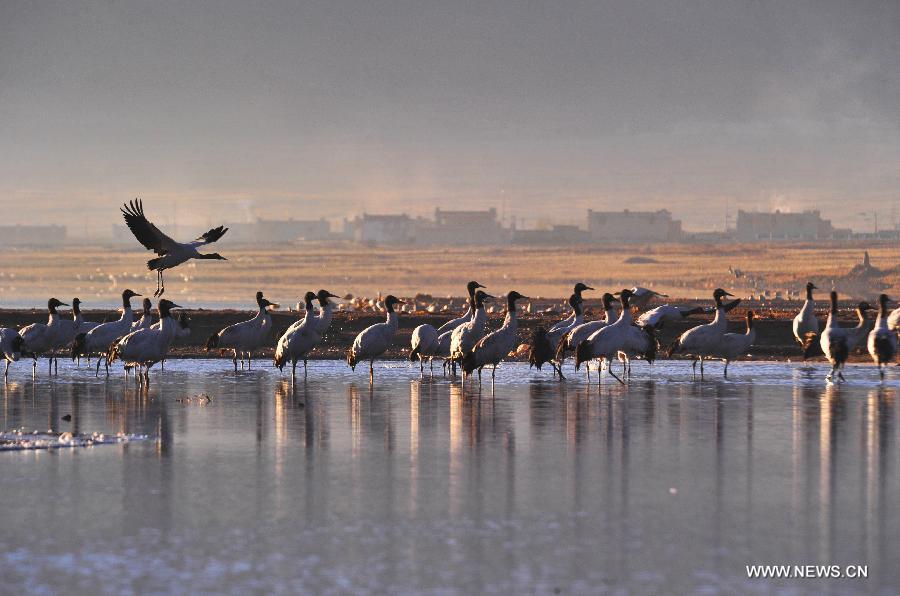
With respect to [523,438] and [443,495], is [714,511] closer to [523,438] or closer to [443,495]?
[443,495]

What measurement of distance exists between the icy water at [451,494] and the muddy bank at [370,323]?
14.0m

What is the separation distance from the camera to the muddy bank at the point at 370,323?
121ft

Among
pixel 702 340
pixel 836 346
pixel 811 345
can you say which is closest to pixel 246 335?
pixel 702 340

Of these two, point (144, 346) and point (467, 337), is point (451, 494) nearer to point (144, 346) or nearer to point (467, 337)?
point (467, 337)

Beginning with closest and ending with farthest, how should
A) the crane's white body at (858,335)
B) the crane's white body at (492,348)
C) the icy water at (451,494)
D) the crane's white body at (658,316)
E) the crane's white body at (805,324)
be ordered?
the icy water at (451,494) → the crane's white body at (492,348) → the crane's white body at (858,335) → the crane's white body at (658,316) → the crane's white body at (805,324)

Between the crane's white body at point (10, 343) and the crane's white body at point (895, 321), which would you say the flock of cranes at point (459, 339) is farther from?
the crane's white body at point (895, 321)

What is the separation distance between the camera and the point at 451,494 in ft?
43.3

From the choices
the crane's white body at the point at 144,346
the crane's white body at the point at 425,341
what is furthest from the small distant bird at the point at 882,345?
the crane's white body at the point at 144,346

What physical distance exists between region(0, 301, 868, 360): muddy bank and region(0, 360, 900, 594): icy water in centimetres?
1396

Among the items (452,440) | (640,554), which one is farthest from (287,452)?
(640,554)

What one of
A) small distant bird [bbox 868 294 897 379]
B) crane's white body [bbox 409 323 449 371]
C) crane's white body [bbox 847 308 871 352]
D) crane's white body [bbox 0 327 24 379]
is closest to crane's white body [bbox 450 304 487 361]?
crane's white body [bbox 409 323 449 371]

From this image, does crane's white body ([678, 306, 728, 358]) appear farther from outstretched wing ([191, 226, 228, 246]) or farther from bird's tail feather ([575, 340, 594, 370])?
outstretched wing ([191, 226, 228, 246])

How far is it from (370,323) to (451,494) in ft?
105

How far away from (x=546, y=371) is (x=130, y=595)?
21.1 meters
